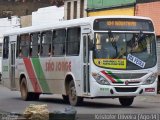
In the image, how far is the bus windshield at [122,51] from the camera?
2072 cm

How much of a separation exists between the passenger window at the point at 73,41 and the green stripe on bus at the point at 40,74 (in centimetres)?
254

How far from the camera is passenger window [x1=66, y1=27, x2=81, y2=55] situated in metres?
21.8

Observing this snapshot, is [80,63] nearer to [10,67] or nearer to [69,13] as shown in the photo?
[10,67]

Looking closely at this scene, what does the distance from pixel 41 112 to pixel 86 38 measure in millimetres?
8384

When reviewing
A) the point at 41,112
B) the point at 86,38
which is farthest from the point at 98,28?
the point at 41,112

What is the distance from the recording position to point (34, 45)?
25578 millimetres

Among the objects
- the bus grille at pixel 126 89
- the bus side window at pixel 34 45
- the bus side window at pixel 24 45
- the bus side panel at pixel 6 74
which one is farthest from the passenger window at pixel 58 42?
the bus side panel at pixel 6 74

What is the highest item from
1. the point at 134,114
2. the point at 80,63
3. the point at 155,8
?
the point at 155,8

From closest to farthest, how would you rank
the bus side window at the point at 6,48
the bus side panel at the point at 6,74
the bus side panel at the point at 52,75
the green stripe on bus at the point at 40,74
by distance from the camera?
1. the bus side panel at the point at 52,75
2. the green stripe on bus at the point at 40,74
3. the bus side panel at the point at 6,74
4. the bus side window at the point at 6,48

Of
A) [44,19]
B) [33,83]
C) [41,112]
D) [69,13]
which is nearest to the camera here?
[41,112]

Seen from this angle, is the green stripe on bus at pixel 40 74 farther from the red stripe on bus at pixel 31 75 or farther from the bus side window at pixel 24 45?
the bus side window at pixel 24 45

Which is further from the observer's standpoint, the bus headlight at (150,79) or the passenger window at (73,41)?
the passenger window at (73,41)

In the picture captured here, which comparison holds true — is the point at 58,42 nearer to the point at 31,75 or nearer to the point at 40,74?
the point at 40,74

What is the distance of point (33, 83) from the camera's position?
2580 cm
